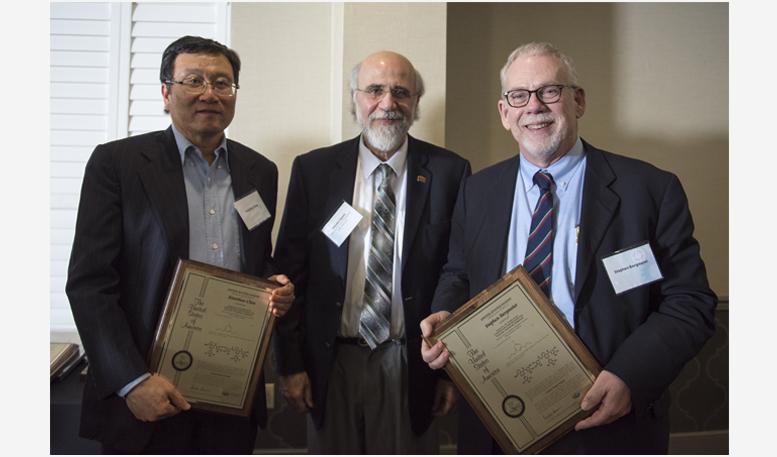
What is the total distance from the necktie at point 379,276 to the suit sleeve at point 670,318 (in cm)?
83

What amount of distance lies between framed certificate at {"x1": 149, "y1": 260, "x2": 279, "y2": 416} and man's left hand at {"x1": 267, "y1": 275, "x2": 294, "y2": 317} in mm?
19

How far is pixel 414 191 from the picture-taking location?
2.25 metres

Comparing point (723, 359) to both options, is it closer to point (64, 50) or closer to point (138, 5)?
point (138, 5)

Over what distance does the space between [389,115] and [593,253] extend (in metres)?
0.98

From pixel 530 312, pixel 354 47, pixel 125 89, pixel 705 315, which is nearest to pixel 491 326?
pixel 530 312

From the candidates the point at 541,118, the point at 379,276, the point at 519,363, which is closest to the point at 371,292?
the point at 379,276

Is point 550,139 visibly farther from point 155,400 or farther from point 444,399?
point 155,400

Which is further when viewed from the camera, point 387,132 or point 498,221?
point 387,132

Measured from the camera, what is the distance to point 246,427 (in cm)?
205

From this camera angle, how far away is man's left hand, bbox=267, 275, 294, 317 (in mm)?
1956

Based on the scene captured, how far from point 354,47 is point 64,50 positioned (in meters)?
1.69

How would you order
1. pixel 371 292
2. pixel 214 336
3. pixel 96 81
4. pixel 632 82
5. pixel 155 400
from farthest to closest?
pixel 632 82 → pixel 96 81 → pixel 371 292 → pixel 214 336 → pixel 155 400

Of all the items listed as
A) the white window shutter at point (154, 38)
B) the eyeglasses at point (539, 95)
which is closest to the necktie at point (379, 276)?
the eyeglasses at point (539, 95)

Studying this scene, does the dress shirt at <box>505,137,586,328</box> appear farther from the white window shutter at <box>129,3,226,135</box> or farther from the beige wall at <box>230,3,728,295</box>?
the white window shutter at <box>129,3,226,135</box>
